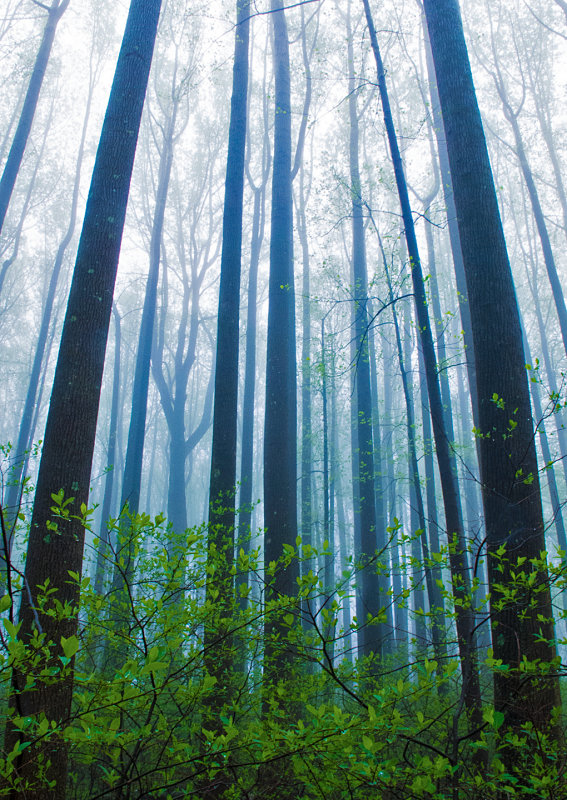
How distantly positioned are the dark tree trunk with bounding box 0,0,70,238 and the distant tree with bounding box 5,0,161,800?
7.15 metres

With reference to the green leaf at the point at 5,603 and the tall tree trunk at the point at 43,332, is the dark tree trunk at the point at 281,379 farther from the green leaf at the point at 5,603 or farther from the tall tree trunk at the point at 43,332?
the tall tree trunk at the point at 43,332

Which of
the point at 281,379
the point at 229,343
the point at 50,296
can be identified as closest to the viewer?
the point at 229,343

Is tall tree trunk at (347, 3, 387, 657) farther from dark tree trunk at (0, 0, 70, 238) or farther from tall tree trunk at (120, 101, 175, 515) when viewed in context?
dark tree trunk at (0, 0, 70, 238)

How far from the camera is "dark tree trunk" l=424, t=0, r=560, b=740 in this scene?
3.18 metres

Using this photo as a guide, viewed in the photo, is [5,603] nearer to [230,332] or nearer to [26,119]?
[230,332]

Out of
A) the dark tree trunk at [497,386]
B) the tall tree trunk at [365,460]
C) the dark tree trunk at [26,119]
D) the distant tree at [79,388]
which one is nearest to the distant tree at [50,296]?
the dark tree trunk at [26,119]

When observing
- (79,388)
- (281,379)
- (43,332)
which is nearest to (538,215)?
(281,379)

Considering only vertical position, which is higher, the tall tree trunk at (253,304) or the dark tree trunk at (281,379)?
the tall tree trunk at (253,304)

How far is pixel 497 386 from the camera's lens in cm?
390

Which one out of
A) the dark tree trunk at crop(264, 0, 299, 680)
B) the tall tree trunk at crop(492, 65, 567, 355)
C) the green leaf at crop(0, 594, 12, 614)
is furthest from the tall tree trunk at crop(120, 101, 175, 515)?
the tall tree trunk at crop(492, 65, 567, 355)

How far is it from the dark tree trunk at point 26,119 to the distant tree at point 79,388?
23.5 feet

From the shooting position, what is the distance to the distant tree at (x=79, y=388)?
10.2 feet

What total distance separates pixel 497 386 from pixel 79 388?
138 inches

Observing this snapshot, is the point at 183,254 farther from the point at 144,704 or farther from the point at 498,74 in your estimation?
the point at 144,704
